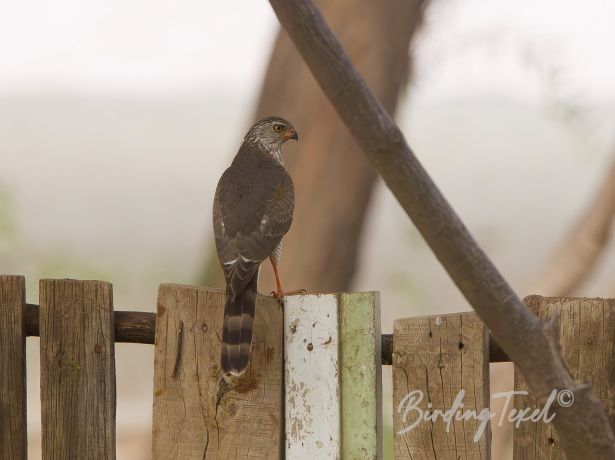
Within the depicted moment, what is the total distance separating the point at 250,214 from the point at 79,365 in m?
1.22

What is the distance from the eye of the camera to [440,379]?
361 centimetres

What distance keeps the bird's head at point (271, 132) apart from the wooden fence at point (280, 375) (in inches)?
83.5

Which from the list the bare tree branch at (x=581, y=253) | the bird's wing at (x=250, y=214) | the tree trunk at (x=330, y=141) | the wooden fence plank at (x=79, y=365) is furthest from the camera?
the bare tree branch at (x=581, y=253)

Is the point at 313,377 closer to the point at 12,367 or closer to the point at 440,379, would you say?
the point at 440,379

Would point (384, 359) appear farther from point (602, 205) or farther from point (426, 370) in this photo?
point (602, 205)

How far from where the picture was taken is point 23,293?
12.8ft

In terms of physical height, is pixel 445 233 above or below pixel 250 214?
below

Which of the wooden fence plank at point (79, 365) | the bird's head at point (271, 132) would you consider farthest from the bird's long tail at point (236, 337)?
the bird's head at point (271, 132)

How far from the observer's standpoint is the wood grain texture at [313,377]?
3.64 m

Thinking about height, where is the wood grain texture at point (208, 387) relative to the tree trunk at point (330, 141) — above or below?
below

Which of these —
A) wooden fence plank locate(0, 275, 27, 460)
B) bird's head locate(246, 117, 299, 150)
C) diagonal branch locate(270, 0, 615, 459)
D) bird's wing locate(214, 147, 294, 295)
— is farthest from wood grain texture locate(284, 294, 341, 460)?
bird's head locate(246, 117, 299, 150)

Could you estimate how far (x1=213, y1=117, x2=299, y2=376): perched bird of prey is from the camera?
365 centimetres

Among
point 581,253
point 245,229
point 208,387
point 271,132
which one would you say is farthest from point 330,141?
point 208,387

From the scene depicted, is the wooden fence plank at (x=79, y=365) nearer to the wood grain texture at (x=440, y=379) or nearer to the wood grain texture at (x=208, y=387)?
the wood grain texture at (x=208, y=387)
